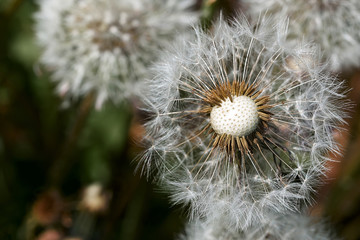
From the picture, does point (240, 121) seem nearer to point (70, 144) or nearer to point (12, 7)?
point (70, 144)

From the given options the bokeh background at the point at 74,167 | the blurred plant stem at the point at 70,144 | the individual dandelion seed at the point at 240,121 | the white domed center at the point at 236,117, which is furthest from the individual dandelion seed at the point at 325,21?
the blurred plant stem at the point at 70,144

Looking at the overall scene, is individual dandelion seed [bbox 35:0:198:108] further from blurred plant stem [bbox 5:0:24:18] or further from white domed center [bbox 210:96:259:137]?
white domed center [bbox 210:96:259:137]

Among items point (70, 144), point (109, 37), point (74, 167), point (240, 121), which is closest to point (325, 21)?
point (240, 121)

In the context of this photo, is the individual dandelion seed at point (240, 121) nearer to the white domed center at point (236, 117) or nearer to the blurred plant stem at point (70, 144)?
the white domed center at point (236, 117)

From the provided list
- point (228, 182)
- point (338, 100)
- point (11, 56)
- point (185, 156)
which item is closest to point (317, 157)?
point (338, 100)

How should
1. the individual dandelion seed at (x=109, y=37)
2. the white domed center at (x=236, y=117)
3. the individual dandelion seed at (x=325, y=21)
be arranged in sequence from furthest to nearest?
the individual dandelion seed at (x=109, y=37) < the individual dandelion seed at (x=325, y=21) < the white domed center at (x=236, y=117)

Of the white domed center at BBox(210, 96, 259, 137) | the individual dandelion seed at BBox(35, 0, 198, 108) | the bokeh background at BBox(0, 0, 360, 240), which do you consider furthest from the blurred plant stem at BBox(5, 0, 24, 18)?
the white domed center at BBox(210, 96, 259, 137)
